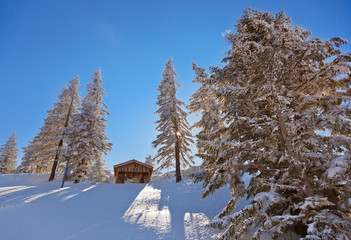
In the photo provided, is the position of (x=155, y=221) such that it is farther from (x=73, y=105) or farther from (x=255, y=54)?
(x=73, y=105)

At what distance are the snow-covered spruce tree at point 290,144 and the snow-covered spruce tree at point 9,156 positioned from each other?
160ft

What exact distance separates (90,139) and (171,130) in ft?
36.3

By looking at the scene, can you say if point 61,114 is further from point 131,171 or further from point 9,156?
point 9,156

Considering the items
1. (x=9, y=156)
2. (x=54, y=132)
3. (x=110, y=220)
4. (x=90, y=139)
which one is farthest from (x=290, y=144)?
(x=9, y=156)

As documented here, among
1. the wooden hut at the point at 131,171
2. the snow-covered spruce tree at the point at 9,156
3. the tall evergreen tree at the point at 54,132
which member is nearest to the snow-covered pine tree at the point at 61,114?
the tall evergreen tree at the point at 54,132

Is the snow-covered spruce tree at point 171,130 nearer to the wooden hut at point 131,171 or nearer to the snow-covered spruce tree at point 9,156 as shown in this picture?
the wooden hut at point 131,171

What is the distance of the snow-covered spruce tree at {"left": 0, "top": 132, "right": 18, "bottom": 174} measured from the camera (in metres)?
35.7

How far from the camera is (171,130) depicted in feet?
71.1

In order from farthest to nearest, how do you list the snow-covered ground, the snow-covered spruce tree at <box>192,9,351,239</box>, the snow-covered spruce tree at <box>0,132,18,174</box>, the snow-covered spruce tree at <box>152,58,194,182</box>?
the snow-covered spruce tree at <box>0,132,18,174</box> → the snow-covered spruce tree at <box>152,58,194,182</box> → the snow-covered ground → the snow-covered spruce tree at <box>192,9,351,239</box>

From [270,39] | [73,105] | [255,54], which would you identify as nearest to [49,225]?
[255,54]

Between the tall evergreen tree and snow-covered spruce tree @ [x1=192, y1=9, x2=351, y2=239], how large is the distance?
24.6 m

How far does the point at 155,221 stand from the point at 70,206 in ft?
19.2

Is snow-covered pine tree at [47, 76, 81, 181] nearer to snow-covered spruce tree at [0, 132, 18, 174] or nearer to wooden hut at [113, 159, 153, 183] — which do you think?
wooden hut at [113, 159, 153, 183]

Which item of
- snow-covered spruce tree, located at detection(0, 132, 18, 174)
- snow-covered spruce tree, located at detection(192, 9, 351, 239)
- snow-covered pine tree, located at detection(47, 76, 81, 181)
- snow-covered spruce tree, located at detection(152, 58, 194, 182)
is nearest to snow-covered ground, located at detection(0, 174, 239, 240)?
snow-covered spruce tree, located at detection(192, 9, 351, 239)
